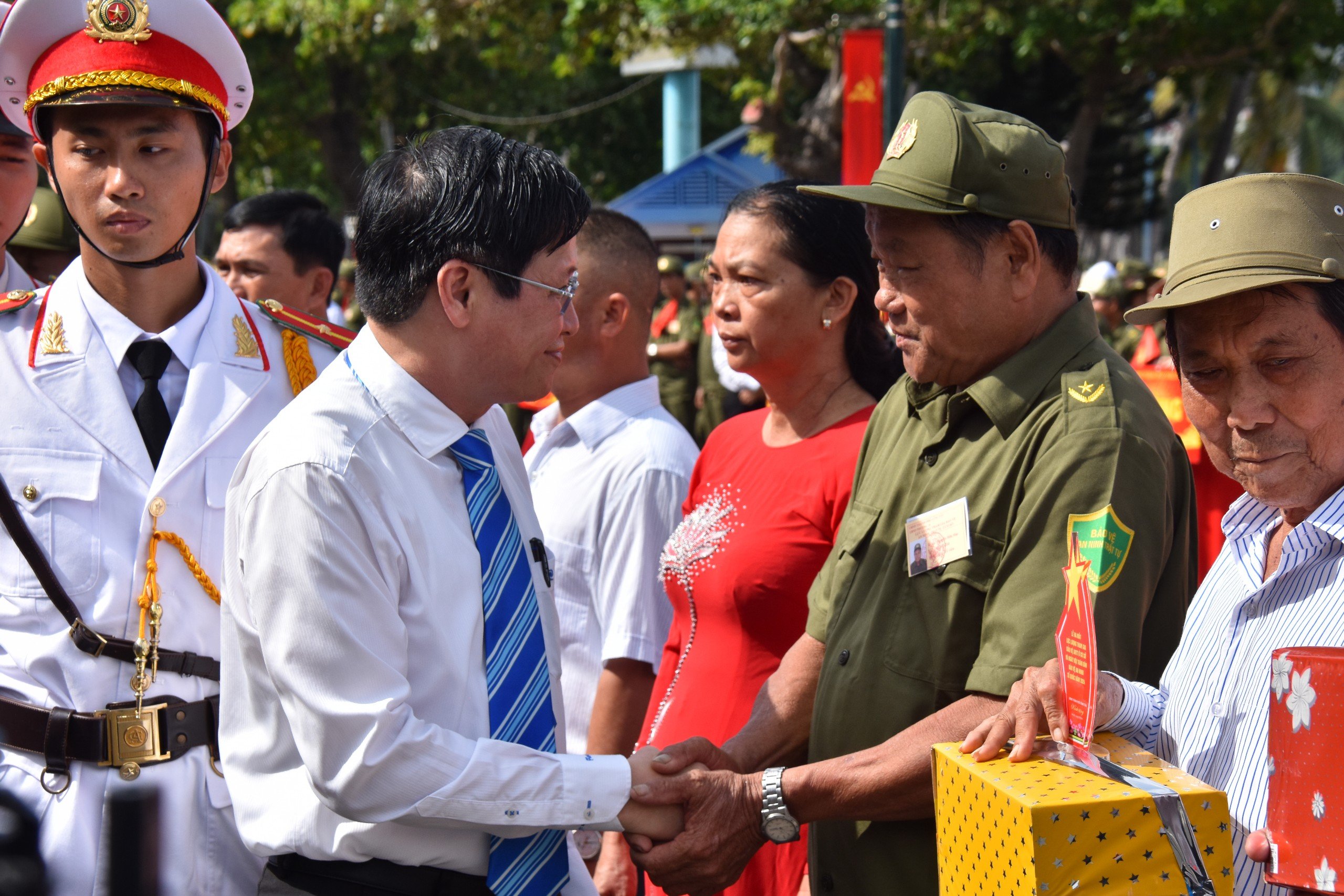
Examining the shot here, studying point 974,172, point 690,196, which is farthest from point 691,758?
point 690,196

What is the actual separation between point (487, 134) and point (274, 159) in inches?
997

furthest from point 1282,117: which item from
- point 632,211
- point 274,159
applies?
point 274,159

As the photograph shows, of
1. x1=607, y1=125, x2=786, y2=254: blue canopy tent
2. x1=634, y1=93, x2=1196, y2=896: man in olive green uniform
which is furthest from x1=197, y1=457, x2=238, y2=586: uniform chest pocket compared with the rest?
x1=607, y1=125, x2=786, y2=254: blue canopy tent

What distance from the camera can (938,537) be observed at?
2.42 metres

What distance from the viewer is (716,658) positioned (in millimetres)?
3129

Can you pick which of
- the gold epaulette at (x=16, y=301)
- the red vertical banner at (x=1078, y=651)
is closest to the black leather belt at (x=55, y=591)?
the gold epaulette at (x=16, y=301)

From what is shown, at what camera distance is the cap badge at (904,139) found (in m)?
2.53

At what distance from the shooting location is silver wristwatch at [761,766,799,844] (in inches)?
101

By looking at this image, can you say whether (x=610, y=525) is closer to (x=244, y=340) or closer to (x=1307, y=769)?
(x=244, y=340)

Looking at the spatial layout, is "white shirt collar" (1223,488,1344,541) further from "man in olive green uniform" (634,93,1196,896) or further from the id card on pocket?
the id card on pocket

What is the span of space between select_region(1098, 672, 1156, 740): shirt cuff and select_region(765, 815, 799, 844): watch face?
0.71 m

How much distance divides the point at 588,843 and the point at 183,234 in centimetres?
187

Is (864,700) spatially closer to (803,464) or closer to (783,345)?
(803,464)

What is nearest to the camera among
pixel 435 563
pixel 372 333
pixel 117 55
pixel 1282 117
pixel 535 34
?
pixel 435 563
